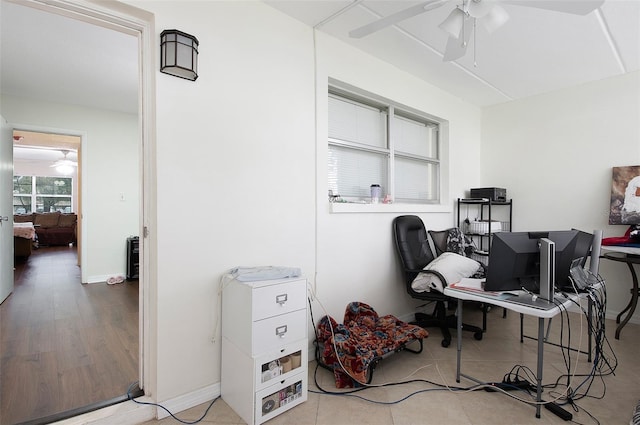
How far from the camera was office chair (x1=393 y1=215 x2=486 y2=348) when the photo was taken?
2.85 meters

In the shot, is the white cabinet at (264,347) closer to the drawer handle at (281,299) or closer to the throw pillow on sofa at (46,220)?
the drawer handle at (281,299)

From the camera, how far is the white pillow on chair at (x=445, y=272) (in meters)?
2.78

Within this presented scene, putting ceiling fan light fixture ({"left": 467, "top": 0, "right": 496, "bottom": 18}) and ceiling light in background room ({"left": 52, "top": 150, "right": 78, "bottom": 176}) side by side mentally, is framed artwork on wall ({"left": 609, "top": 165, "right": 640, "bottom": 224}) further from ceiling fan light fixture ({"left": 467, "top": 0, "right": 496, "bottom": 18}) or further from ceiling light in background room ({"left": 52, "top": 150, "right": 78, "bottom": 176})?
ceiling light in background room ({"left": 52, "top": 150, "right": 78, "bottom": 176})

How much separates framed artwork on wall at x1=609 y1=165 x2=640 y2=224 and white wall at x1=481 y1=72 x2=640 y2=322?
103 mm

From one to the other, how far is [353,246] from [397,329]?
2.49 feet

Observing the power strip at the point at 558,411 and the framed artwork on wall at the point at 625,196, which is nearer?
the power strip at the point at 558,411

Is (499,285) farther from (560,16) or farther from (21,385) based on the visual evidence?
(21,385)

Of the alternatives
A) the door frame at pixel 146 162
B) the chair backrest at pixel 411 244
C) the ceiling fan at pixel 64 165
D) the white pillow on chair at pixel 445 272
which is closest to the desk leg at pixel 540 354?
the white pillow on chair at pixel 445 272

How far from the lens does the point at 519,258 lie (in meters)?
1.82

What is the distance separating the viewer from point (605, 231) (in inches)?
138

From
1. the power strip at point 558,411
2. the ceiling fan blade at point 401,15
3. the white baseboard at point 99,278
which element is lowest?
the power strip at point 558,411

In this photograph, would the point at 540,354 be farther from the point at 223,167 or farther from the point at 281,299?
the point at 223,167

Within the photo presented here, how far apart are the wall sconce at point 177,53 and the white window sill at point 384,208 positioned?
4.62 ft

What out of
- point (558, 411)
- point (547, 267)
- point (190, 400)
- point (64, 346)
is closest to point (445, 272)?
point (547, 267)
